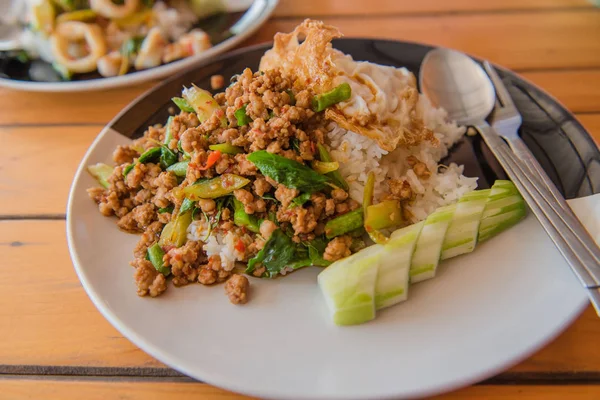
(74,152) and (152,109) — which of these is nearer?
(152,109)

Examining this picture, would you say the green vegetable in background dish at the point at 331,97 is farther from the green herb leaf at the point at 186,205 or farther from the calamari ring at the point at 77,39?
the calamari ring at the point at 77,39

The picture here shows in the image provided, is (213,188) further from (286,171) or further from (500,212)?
(500,212)

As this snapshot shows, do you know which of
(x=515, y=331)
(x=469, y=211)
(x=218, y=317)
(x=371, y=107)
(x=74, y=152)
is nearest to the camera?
(x=515, y=331)

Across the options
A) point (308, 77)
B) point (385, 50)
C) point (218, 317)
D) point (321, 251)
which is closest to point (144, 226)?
point (218, 317)

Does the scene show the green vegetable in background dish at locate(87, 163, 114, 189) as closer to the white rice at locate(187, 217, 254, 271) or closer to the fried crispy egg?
the white rice at locate(187, 217, 254, 271)

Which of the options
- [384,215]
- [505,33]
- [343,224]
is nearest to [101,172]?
[343,224]

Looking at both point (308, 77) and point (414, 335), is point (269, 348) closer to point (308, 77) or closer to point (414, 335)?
point (414, 335)
